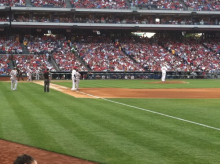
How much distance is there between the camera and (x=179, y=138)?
11.4 metres

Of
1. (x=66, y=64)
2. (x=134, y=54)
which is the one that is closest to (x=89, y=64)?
(x=66, y=64)

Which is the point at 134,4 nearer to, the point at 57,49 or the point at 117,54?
the point at 117,54

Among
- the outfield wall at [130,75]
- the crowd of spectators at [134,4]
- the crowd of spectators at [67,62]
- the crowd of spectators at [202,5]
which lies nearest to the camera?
the outfield wall at [130,75]

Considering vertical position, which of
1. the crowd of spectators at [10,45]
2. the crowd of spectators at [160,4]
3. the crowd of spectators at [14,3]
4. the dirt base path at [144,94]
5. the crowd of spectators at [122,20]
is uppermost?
the crowd of spectators at [160,4]

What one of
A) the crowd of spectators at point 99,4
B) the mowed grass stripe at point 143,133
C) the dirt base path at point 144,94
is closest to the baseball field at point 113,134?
the mowed grass stripe at point 143,133

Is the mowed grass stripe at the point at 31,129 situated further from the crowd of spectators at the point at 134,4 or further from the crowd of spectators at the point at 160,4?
the crowd of spectators at the point at 160,4

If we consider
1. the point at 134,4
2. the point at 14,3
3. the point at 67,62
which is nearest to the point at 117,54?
A: the point at 67,62

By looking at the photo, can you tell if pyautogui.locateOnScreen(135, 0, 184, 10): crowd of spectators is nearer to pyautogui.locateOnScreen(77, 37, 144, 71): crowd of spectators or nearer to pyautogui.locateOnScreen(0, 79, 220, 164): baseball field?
pyautogui.locateOnScreen(77, 37, 144, 71): crowd of spectators

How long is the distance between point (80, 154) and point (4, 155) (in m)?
1.82

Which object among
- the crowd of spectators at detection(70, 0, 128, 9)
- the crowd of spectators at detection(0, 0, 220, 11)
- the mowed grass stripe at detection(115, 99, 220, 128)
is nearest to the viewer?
the mowed grass stripe at detection(115, 99, 220, 128)

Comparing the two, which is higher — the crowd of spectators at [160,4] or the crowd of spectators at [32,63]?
the crowd of spectators at [160,4]

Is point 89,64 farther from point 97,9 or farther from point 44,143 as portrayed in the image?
point 44,143

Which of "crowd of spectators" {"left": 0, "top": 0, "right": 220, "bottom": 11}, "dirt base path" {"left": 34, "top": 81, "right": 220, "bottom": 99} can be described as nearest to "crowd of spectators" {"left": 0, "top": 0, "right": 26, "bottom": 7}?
"crowd of spectators" {"left": 0, "top": 0, "right": 220, "bottom": 11}

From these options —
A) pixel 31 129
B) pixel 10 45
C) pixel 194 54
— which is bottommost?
pixel 31 129
